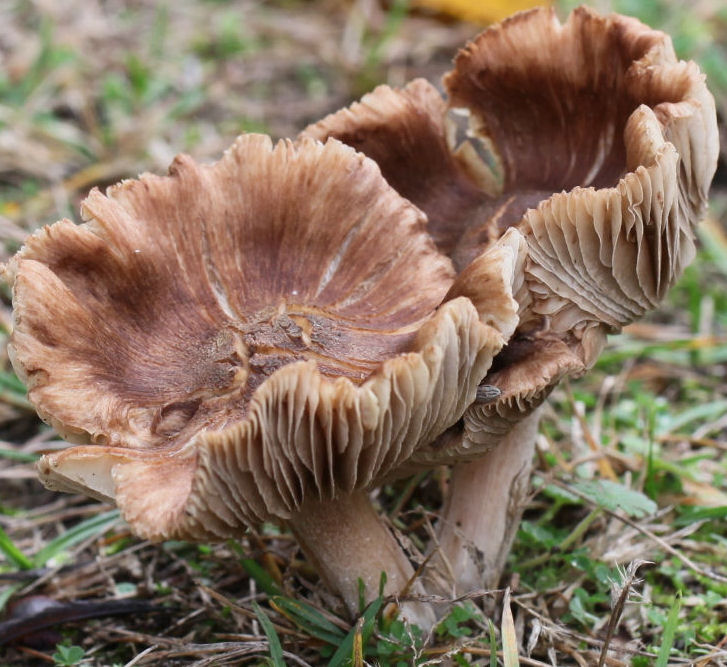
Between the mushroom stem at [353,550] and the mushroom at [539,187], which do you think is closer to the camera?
the mushroom at [539,187]

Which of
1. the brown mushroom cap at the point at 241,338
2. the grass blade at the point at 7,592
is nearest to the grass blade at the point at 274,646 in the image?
the brown mushroom cap at the point at 241,338

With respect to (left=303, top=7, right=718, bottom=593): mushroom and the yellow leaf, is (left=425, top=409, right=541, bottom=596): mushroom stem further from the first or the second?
the yellow leaf

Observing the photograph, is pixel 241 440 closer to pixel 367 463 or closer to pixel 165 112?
pixel 367 463

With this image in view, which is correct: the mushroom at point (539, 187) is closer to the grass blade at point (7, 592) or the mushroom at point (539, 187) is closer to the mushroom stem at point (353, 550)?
Result: the mushroom stem at point (353, 550)

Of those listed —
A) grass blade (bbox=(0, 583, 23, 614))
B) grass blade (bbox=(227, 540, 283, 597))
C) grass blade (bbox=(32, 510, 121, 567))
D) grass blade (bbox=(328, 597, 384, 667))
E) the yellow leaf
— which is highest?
the yellow leaf

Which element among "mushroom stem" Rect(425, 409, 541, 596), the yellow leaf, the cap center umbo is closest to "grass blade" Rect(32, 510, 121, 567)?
the cap center umbo

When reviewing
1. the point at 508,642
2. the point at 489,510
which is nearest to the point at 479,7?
the point at 489,510
